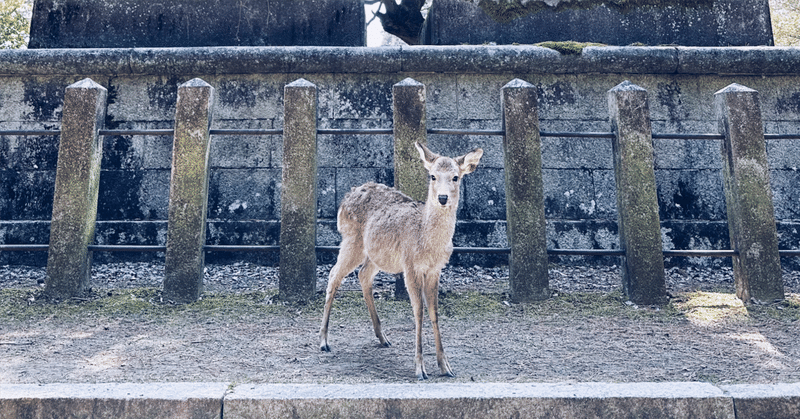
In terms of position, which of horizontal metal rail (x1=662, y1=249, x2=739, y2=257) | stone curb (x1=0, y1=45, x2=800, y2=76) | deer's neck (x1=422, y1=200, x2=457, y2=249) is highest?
stone curb (x1=0, y1=45, x2=800, y2=76)

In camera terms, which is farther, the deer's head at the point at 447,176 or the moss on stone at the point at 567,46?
the moss on stone at the point at 567,46

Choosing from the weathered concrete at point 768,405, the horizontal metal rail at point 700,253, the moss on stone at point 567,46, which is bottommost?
the weathered concrete at point 768,405

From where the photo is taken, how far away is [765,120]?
22.7ft

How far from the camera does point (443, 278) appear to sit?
586cm

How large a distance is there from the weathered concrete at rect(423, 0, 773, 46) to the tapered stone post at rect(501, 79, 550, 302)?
259 cm

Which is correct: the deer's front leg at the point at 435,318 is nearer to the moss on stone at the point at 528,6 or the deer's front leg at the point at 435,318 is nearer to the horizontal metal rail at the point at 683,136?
the horizontal metal rail at the point at 683,136

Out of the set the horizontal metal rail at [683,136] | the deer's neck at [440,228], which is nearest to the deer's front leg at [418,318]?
the deer's neck at [440,228]

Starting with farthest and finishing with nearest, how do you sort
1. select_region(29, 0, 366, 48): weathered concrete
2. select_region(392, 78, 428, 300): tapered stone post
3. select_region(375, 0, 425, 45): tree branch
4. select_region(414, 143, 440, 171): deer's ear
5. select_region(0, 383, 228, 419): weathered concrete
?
select_region(375, 0, 425, 45): tree branch → select_region(29, 0, 366, 48): weathered concrete → select_region(392, 78, 428, 300): tapered stone post → select_region(414, 143, 440, 171): deer's ear → select_region(0, 383, 228, 419): weathered concrete

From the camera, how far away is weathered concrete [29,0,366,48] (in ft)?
24.3

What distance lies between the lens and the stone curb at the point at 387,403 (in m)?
2.35

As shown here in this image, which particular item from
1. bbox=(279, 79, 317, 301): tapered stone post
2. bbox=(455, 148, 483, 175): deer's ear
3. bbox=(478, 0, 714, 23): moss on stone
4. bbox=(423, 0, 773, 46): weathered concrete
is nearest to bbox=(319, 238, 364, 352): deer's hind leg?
bbox=(455, 148, 483, 175): deer's ear

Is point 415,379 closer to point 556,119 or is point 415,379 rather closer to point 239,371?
point 239,371

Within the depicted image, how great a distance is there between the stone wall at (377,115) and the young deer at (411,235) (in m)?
2.88

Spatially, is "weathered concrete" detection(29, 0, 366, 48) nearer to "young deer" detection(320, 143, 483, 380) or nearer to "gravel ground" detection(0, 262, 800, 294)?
"gravel ground" detection(0, 262, 800, 294)
